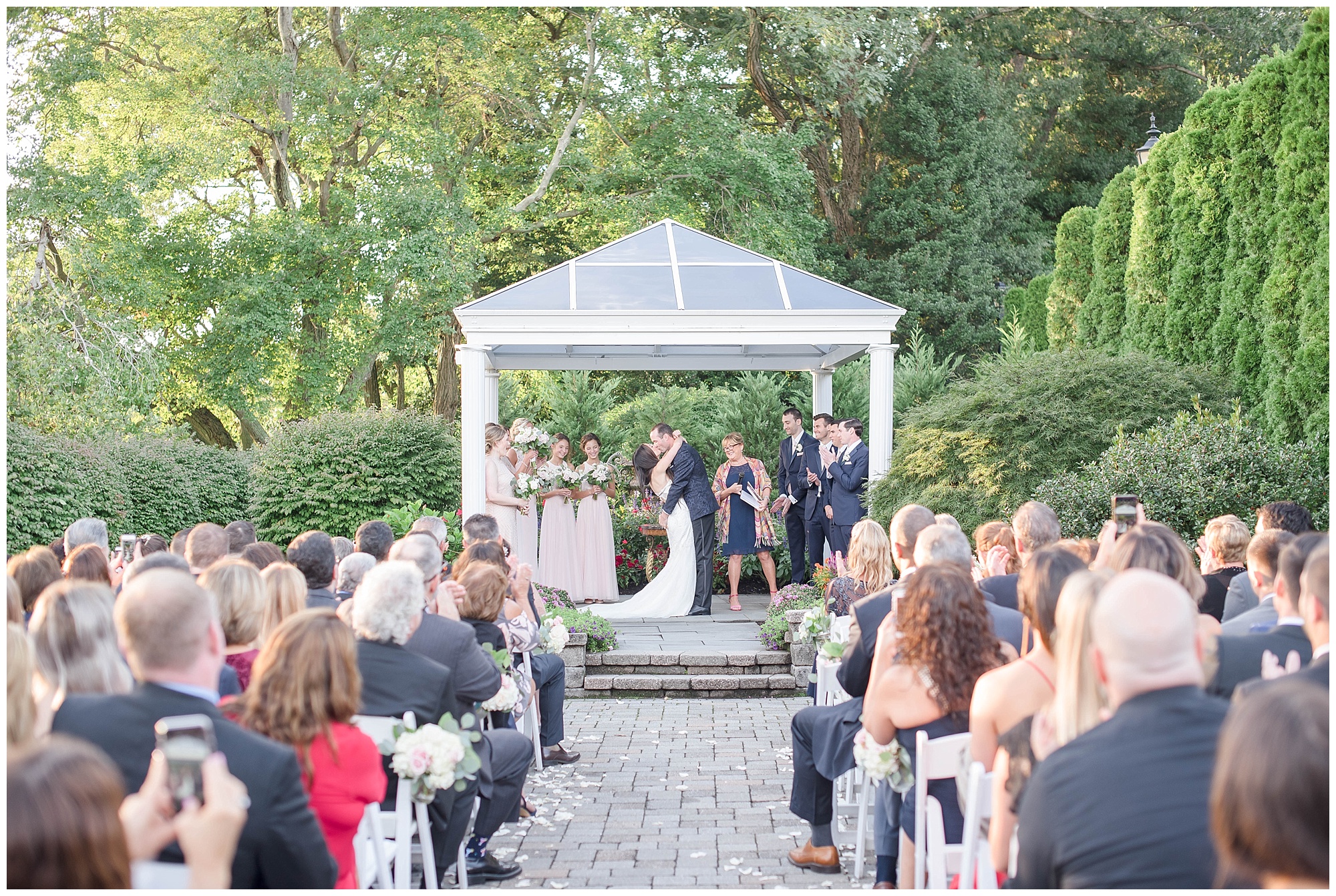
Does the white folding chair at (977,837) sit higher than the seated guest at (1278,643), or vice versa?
the seated guest at (1278,643)

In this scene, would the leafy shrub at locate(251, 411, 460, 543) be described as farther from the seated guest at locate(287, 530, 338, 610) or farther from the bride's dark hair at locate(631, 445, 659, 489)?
the seated guest at locate(287, 530, 338, 610)

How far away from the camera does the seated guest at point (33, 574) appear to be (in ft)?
16.3

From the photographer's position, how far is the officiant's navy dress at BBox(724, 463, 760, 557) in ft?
39.2

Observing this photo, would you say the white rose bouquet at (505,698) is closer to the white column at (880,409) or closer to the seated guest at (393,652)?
the seated guest at (393,652)

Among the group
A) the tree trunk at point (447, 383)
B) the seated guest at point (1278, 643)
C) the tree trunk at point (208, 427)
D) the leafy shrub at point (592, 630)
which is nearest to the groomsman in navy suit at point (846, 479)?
the leafy shrub at point (592, 630)

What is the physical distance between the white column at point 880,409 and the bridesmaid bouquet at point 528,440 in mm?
3718

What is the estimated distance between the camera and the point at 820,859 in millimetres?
5316

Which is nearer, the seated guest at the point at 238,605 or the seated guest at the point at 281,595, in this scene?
the seated guest at the point at 238,605

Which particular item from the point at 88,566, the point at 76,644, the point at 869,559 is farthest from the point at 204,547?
the point at 869,559

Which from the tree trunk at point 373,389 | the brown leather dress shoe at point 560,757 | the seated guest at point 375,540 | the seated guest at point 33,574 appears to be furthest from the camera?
the tree trunk at point 373,389

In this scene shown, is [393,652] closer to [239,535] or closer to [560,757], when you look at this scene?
[239,535]

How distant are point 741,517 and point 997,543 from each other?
581 centimetres

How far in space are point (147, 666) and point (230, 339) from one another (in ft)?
61.7

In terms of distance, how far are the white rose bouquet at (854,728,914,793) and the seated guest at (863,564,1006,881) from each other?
3 centimetres
